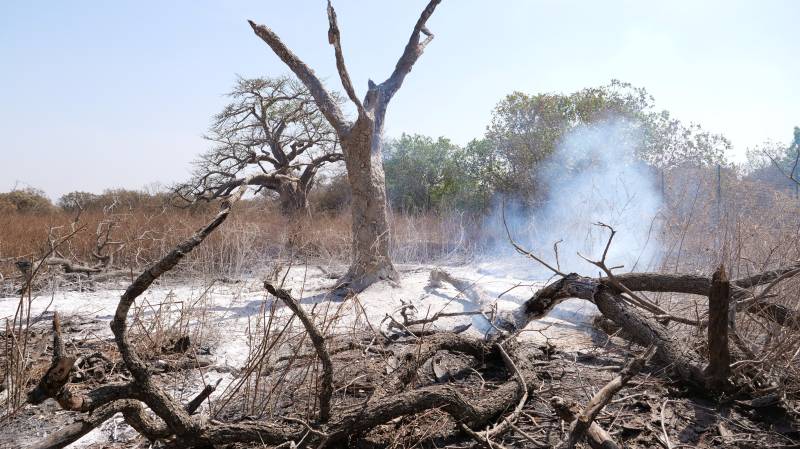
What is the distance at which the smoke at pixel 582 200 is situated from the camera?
8242 millimetres

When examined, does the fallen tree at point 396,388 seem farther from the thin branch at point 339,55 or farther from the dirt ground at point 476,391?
the thin branch at point 339,55

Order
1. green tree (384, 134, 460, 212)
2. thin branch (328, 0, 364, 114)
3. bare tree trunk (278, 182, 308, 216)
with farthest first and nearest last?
1. green tree (384, 134, 460, 212)
2. bare tree trunk (278, 182, 308, 216)
3. thin branch (328, 0, 364, 114)

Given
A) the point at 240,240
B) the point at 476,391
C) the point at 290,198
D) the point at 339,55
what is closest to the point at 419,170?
the point at 290,198

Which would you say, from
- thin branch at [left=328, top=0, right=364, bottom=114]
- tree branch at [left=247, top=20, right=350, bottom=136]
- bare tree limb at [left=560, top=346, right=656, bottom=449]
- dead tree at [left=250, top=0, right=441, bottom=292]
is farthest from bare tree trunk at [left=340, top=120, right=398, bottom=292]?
bare tree limb at [left=560, top=346, right=656, bottom=449]

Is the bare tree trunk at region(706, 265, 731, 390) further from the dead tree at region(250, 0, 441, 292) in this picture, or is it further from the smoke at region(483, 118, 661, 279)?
the smoke at region(483, 118, 661, 279)

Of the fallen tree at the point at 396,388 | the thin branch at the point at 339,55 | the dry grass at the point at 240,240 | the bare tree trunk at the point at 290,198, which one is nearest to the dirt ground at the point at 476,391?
the fallen tree at the point at 396,388

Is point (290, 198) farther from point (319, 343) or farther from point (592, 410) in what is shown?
point (592, 410)

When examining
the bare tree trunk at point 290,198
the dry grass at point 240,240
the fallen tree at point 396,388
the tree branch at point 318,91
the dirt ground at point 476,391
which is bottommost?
the dirt ground at point 476,391

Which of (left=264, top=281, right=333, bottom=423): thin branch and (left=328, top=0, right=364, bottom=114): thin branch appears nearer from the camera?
(left=264, top=281, right=333, bottom=423): thin branch

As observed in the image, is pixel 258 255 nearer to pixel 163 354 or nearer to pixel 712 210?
pixel 163 354

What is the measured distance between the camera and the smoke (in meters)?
8.24

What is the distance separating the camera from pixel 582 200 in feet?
29.6

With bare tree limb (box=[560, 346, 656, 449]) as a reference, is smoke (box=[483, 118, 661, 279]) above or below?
above

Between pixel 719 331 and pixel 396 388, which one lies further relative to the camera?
pixel 396 388
